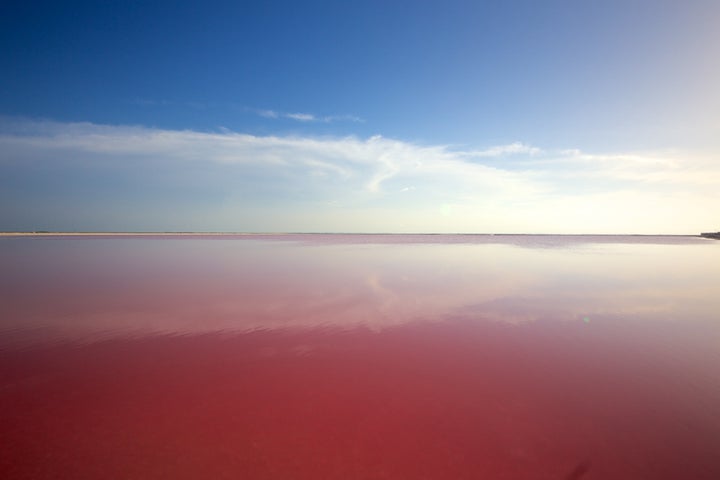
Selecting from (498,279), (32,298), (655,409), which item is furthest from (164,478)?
(498,279)

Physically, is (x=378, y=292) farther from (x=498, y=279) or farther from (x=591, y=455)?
(x=591, y=455)

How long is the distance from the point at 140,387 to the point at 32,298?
10172mm

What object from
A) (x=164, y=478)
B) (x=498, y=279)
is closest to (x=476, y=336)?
(x=164, y=478)

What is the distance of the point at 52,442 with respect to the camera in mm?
4199

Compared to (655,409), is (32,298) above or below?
above

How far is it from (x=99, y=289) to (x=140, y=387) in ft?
35.0

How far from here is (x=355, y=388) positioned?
5.72m

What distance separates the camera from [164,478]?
3635mm

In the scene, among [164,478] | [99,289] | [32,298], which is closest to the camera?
[164,478]

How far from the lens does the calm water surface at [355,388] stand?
399 centimetres

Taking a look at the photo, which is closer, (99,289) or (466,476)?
(466,476)

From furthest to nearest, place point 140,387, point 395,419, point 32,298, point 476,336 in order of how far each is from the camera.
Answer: point 32,298, point 476,336, point 140,387, point 395,419

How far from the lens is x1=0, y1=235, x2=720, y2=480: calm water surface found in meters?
3.99

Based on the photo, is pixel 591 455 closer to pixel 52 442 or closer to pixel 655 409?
pixel 655 409
